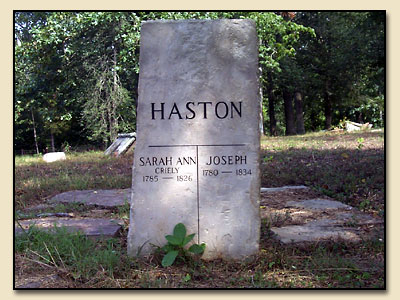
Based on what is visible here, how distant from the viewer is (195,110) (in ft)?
10.3

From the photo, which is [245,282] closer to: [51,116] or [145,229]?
[145,229]

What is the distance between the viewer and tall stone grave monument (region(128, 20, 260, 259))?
3119 mm

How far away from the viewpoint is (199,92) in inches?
124

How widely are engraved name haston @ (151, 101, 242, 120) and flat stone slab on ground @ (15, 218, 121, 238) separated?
3.83 feet

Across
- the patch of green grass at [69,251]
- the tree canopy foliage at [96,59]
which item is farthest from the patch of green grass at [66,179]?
the tree canopy foliage at [96,59]

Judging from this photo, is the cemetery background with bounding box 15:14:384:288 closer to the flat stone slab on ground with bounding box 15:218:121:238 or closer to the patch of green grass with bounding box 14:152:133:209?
the flat stone slab on ground with bounding box 15:218:121:238

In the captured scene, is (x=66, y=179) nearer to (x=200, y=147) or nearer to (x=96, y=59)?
(x=200, y=147)

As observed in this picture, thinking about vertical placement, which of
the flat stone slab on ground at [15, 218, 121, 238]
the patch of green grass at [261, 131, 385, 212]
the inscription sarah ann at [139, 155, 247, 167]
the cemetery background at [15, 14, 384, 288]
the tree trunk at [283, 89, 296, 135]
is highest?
the tree trunk at [283, 89, 296, 135]

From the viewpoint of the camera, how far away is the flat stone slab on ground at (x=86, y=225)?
3.60 metres

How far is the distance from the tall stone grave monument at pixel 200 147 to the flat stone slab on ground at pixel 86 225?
557mm

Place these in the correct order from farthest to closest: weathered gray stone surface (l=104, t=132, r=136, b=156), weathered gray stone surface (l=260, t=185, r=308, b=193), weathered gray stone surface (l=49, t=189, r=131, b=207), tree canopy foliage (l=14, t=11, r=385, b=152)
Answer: tree canopy foliage (l=14, t=11, r=385, b=152), weathered gray stone surface (l=104, t=132, r=136, b=156), weathered gray stone surface (l=260, t=185, r=308, b=193), weathered gray stone surface (l=49, t=189, r=131, b=207)

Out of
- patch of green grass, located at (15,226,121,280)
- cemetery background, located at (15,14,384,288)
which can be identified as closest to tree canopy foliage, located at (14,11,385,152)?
cemetery background, located at (15,14,384,288)

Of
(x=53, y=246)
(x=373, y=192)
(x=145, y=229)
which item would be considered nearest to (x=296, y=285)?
(x=145, y=229)

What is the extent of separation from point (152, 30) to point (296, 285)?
2066 millimetres
